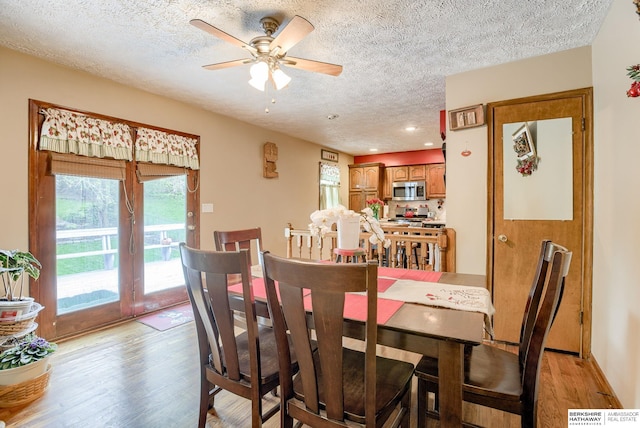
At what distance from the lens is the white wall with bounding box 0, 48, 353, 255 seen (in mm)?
2529

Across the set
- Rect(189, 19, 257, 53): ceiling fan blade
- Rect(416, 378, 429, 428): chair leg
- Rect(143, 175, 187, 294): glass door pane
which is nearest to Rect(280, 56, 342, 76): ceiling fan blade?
Rect(189, 19, 257, 53): ceiling fan blade

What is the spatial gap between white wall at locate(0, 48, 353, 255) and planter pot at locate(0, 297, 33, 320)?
62 centimetres

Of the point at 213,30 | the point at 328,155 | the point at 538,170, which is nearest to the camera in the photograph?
the point at 213,30

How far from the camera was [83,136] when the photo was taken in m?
2.91

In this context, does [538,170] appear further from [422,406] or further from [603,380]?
[422,406]

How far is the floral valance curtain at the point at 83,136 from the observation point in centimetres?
271

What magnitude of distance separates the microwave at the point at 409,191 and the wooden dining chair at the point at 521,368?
5639 mm

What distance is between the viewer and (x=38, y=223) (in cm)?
267

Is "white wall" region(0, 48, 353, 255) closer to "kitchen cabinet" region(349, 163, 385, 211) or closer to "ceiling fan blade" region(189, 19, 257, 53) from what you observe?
"kitchen cabinet" region(349, 163, 385, 211)

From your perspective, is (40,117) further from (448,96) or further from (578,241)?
(578,241)

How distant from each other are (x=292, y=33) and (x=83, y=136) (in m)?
2.33

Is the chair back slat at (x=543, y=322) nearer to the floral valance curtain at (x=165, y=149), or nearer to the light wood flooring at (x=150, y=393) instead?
the light wood flooring at (x=150, y=393)

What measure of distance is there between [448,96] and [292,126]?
2600mm

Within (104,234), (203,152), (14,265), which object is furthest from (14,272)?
(203,152)
